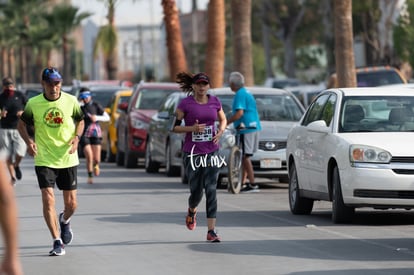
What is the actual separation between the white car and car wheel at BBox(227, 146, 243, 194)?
3263 mm

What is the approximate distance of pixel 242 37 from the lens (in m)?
33.9

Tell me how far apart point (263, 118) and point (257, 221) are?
268 inches

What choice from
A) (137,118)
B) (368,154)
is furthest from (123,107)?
(368,154)

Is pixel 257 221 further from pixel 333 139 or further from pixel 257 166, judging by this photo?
pixel 257 166

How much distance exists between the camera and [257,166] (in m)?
21.3

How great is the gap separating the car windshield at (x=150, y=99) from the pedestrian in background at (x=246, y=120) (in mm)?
8760

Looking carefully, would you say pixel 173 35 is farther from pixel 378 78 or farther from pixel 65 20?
pixel 65 20

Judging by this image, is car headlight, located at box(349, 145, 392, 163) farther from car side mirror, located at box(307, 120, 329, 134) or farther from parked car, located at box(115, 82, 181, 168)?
parked car, located at box(115, 82, 181, 168)

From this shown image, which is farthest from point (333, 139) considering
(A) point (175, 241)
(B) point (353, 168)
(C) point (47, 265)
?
(C) point (47, 265)

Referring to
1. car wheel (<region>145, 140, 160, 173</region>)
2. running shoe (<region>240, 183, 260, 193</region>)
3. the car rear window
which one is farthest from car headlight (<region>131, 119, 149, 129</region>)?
running shoe (<region>240, 183, 260, 193</region>)

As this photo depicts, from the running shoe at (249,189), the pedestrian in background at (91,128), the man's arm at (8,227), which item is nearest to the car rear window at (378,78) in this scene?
the pedestrian in background at (91,128)

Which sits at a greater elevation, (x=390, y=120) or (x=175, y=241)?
(x=390, y=120)

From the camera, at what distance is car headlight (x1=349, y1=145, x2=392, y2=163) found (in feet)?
47.0

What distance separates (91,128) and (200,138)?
11.0 metres
